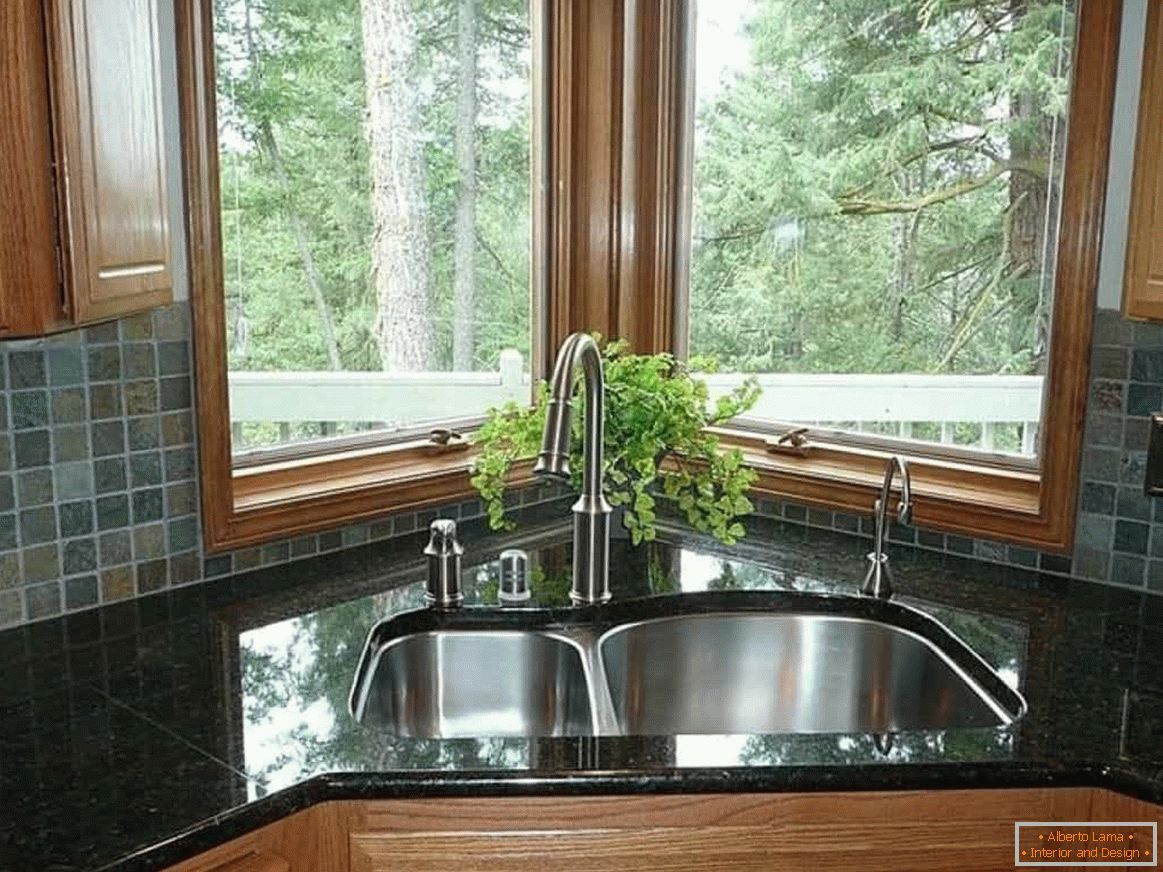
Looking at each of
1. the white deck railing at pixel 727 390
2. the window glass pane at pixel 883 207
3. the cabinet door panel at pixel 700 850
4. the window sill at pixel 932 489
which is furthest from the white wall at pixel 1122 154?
the cabinet door panel at pixel 700 850

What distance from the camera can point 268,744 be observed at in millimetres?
1404

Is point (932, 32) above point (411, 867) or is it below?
above

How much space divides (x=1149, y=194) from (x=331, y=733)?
126 cm

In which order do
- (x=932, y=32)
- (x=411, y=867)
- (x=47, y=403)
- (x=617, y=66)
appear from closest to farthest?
(x=411, y=867) → (x=47, y=403) → (x=932, y=32) → (x=617, y=66)

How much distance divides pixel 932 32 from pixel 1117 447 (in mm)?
793

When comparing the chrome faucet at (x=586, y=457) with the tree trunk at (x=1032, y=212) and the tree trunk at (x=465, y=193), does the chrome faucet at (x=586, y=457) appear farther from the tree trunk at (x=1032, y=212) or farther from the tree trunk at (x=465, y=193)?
the tree trunk at (x=1032, y=212)

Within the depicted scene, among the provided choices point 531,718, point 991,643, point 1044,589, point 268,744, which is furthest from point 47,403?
point 1044,589

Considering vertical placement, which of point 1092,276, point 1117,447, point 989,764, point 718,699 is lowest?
point 718,699

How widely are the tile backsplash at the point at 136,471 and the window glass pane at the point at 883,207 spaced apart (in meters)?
0.21

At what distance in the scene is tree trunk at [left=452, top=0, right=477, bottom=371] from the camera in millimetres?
2277

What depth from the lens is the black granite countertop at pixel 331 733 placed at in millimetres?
1276

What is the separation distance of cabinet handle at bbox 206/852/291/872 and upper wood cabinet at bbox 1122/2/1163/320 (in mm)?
1286

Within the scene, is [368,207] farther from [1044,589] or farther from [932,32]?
[1044,589]

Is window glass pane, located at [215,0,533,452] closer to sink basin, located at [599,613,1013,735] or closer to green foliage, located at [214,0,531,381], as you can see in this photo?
green foliage, located at [214,0,531,381]
